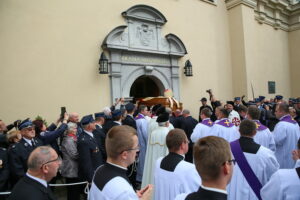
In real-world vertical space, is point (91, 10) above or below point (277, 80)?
above

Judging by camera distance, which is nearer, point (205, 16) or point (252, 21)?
point (205, 16)

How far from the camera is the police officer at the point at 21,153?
3.72 meters

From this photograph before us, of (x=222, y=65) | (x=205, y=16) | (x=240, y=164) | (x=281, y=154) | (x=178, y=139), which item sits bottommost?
(x=281, y=154)

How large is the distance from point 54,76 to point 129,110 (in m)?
2.69

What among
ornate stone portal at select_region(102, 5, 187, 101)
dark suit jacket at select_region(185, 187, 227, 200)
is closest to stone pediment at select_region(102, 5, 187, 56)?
ornate stone portal at select_region(102, 5, 187, 101)

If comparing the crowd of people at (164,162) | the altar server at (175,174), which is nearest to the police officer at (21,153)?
the crowd of people at (164,162)

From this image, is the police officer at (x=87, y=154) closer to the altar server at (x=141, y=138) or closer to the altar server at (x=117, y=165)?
the altar server at (x=117, y=165)

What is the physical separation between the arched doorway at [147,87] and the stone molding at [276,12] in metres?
6.37

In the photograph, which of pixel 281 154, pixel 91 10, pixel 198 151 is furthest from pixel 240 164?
pixel 91 10

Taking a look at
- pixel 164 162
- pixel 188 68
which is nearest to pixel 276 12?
pixel 188 68

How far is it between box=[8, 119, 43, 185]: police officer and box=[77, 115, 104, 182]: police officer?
0.83 metres

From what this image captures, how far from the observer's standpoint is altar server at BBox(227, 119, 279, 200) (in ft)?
9.50

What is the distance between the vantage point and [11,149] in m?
3.78

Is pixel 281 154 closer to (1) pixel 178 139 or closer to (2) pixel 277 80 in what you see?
(1) pixel 178 139
